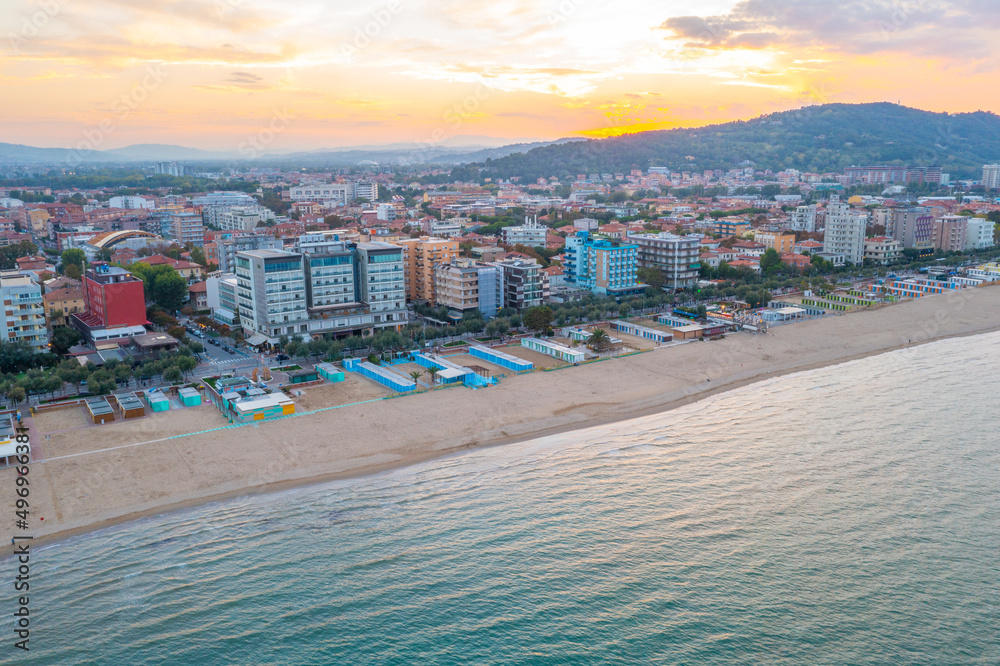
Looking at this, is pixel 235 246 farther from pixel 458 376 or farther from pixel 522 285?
pixel 458 376

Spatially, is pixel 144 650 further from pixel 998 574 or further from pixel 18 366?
pixel 18 366

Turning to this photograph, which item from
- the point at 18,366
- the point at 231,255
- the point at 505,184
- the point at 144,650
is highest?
the point at 505,184

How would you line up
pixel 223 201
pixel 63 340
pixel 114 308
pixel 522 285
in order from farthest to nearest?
pixel 223 201 → pixel 522 285 → pixel 114 308 → pixel 63 340

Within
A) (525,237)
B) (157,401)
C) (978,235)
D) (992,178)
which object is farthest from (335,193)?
(992,178)

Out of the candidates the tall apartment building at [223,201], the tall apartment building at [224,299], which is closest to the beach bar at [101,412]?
the tall apartment building at [224,299]

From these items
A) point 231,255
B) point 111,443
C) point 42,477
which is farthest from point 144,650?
point 231,255

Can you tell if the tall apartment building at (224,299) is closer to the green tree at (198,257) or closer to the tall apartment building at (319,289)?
the tall apartment building at (319,289)
